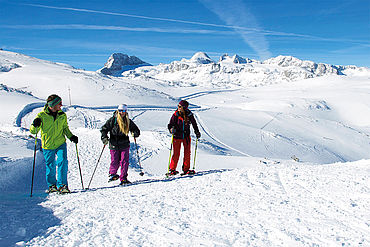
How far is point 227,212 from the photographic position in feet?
12.5

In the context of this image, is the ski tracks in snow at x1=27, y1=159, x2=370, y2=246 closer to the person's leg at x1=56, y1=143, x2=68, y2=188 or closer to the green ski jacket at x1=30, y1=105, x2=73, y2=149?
the person's leg at x1=56, y1=143, x2=68, y2=188

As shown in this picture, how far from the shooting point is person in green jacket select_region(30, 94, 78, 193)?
5273mm

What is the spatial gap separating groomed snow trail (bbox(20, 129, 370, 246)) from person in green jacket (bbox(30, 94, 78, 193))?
0.52 meters

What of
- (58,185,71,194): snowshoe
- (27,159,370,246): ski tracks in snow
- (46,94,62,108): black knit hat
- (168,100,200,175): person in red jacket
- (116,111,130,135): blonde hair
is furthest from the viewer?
(168,100,200,175): person in red jacket

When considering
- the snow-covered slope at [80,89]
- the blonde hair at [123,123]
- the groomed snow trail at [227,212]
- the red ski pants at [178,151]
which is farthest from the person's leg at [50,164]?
the snow-covered slope at [80,89]

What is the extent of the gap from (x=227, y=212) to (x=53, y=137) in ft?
12.1

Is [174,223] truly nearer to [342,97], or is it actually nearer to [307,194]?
[307,194]

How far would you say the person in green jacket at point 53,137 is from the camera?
5273 millimetres

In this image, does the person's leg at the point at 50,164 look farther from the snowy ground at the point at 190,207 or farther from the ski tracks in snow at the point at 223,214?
the ski tracks in snow at the point at 223,214

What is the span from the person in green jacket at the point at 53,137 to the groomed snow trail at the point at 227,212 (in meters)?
0.52

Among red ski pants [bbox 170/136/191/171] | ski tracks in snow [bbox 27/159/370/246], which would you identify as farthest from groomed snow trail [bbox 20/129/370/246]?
red ski pants [bbox 170/136/191/171]

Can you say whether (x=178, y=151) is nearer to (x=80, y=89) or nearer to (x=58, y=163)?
(x=58, y=163)

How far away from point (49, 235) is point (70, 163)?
260 inches

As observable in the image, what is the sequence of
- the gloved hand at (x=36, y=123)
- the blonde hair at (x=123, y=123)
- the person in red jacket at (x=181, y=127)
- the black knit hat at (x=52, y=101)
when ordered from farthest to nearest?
the person in red jacket at (x=181, y=127)
the blonde hair at (x=123, y=123)
the black knit hat at (x=52, y=101)
the gloved hand at (x=36, y=123)
